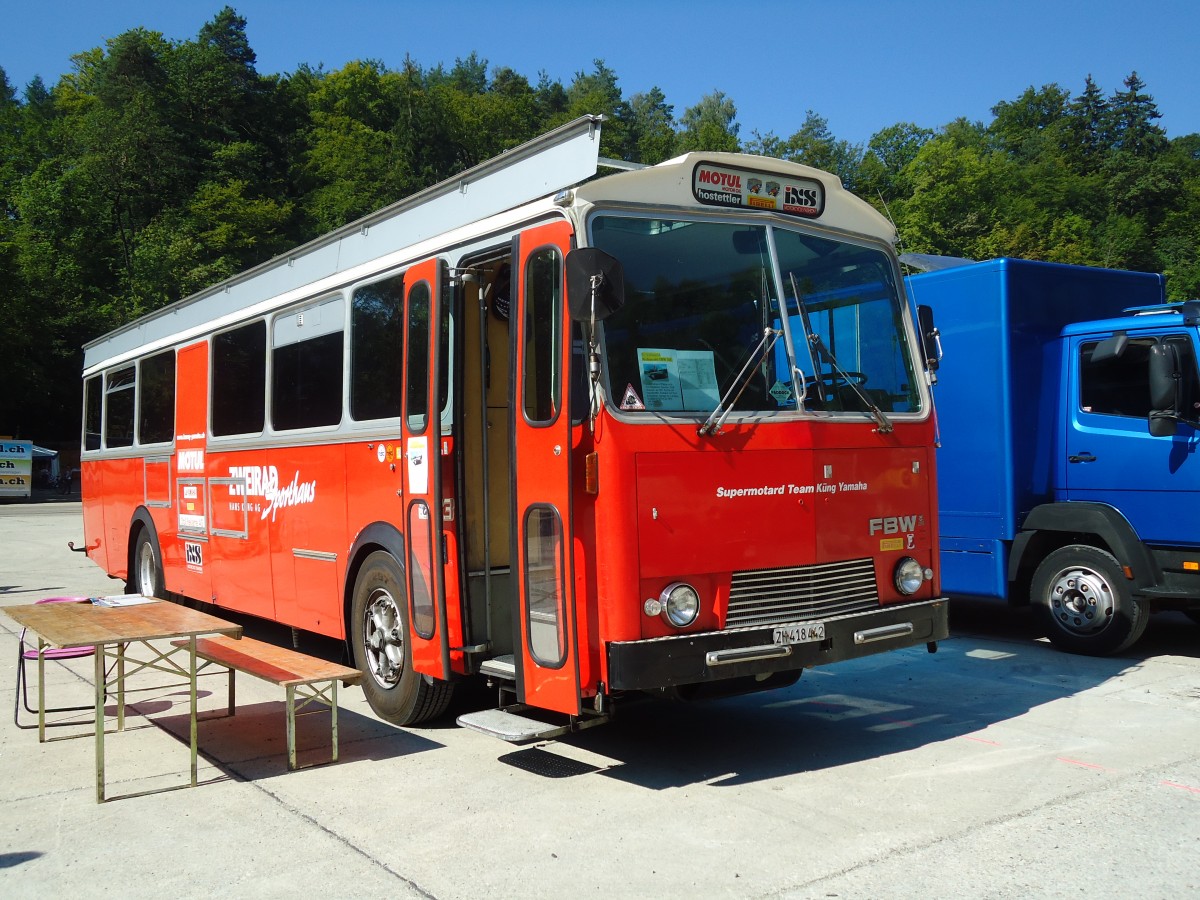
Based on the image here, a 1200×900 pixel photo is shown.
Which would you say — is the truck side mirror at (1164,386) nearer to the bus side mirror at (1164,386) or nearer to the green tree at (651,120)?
the bus side mirror at (1164,386)

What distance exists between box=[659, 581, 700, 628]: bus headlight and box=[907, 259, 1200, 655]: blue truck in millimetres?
4817

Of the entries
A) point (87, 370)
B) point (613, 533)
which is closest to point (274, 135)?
point (87, 370)

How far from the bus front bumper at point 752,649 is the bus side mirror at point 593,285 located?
1.59 m

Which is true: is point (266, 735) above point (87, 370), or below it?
below

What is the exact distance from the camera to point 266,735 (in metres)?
7.03

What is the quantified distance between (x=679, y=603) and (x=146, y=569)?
8806mm

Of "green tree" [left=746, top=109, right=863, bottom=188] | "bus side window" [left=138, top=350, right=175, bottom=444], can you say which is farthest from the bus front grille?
"green tree" [left=746, top=109, right=863, bottom=188]

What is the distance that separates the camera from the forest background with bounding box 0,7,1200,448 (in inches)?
2308

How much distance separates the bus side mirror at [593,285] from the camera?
5.07 metres

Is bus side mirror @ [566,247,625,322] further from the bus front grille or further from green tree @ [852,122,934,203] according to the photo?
green tree @ [852,122,934,203]

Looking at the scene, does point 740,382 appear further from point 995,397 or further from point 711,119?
point 711,119

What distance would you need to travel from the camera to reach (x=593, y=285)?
506 centimetres

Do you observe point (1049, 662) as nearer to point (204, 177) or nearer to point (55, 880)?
point (55, 880)

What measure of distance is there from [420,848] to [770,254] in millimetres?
3553
